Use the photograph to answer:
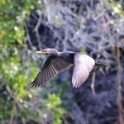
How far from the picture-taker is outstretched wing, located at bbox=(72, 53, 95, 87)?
3.07 meters

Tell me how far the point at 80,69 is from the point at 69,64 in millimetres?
807

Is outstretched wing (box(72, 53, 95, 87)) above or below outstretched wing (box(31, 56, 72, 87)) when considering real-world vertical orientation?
above

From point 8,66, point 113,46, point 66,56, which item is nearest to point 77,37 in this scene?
point 113,46

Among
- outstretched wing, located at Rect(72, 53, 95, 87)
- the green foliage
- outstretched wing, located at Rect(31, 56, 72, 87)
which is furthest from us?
the green foliage

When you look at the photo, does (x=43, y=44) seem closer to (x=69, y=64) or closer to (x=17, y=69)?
(x=17, y=69)

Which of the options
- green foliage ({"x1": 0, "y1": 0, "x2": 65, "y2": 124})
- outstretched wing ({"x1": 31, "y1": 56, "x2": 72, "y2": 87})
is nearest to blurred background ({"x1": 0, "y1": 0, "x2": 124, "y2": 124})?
green foliage ({"x1": 0, "y1": 0, "x2": 65, "y2": 124})

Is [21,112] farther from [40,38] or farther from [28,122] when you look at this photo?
[40,38]

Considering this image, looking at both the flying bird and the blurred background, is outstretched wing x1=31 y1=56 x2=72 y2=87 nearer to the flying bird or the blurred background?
the flying bird

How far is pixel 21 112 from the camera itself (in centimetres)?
553

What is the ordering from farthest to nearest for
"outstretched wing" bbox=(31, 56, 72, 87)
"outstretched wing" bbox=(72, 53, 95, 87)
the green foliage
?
the green foliage
"outstretched wing" bbox=(31, 56, 72, 87)
"outstretched wing" bbox=(72, 53, 95, 87)

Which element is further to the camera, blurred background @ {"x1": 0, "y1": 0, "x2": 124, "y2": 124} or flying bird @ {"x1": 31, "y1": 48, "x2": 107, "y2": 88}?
blurred background @ {"x1": 0, "y1": 0, "x2": 124, "y2": 124}

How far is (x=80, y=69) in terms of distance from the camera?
3.22 m

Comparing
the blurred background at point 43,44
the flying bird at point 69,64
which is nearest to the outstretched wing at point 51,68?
the flying bird at point 69,64

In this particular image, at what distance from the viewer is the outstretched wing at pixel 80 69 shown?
307 centimetres
